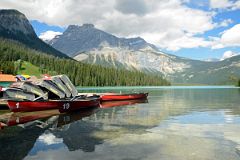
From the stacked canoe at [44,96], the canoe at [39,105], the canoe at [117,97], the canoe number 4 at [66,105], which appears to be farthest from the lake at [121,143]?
the canoe at [117,97]

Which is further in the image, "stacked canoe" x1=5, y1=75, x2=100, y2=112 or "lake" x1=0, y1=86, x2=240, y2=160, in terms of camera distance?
"stacked canoe" x1=5, y1=75, x2=100, y2=112

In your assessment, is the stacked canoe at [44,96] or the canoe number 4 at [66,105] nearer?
the stacked canoe at [44,96]

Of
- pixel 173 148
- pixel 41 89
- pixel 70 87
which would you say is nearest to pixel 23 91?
pixel 41 89

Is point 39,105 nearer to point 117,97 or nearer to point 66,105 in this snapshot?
point 66,105

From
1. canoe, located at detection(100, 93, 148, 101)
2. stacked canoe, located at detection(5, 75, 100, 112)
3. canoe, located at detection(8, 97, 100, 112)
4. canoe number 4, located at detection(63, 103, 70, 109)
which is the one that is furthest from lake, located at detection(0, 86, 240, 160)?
canoe, located at detection(100, 93, 148, 101)

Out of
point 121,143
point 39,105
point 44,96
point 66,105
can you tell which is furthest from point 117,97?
point 121,143

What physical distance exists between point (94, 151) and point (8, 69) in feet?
583

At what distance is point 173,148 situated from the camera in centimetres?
1933

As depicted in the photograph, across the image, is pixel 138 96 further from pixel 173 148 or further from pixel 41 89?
pixel 173 148

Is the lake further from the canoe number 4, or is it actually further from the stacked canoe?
the canoe number 4

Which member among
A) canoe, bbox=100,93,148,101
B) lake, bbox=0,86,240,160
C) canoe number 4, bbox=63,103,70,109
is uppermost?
canoe, bbox=100,93,148,101

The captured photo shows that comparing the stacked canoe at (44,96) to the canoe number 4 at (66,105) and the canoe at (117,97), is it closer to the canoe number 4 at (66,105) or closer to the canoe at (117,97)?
the canoe number 4 at (66,105)

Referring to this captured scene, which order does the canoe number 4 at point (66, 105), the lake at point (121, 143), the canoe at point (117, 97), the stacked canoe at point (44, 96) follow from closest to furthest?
the lake at point (121, 143) → the stacked canoe at point (44, 96) → the canoe number 4 at point (66, 105) → the canoe at point (117, 97)

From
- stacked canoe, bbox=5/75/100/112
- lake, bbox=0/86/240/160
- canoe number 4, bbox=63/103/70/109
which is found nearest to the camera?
lake, bbox=0/86/240/160
